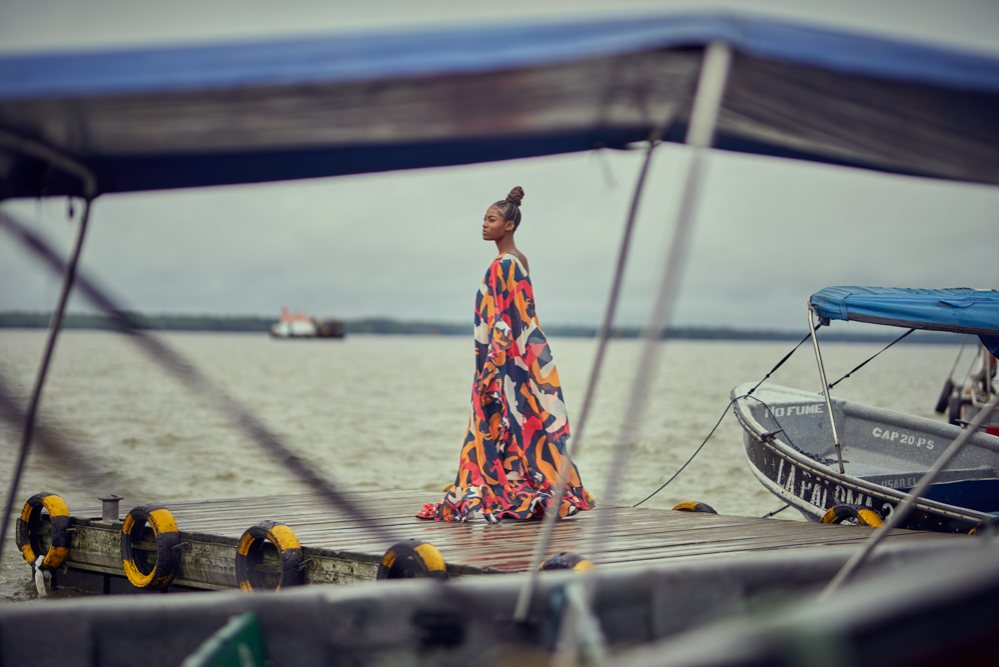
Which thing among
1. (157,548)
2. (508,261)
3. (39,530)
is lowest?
(157,548)

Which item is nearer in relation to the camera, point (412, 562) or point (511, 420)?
point (412, 562)

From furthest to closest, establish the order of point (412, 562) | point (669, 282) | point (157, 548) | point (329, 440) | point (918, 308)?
point (329, 440), point (918, 308), point (157, 548), point (412, 562), point (669, 282)

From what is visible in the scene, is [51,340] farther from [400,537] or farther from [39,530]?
[39,530]

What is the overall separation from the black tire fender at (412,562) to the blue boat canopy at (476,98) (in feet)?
6.04

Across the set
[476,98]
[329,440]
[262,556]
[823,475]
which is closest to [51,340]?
[476,98]

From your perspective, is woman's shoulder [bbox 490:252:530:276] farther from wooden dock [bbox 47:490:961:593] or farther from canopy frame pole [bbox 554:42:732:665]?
canopy frame pole [bbox 554:42:732:665]

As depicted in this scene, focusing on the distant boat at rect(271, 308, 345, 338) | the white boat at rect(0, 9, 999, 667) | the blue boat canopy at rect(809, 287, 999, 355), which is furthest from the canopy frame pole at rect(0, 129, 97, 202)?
the distant boat at rect(271, 308, 345, 338)

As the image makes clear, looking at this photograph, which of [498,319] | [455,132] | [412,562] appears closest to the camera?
[455,132]

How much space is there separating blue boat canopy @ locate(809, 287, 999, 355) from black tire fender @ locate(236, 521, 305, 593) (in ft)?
15.2

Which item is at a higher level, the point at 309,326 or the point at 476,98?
the point at 309,326

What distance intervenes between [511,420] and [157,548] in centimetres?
235

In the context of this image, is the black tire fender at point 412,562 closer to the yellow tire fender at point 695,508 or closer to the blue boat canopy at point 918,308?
the yellow tire fender at point 695,508

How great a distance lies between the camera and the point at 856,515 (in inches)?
209

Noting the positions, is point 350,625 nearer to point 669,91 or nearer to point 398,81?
point 398,81
